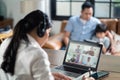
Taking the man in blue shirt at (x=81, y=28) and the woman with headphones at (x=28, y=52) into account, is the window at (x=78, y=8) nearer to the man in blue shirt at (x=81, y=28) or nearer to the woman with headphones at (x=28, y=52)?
the man in blue shirt at (x=81, y=28)

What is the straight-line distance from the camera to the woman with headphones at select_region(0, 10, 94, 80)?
138 centimetres

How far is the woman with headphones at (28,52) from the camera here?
1.38m

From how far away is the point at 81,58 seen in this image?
6.19ft

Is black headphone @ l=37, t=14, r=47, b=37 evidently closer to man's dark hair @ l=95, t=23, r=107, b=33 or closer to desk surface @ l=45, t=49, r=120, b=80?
desk surface @ l=45, t=49, r=120, b=80

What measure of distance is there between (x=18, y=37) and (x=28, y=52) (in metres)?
0.11

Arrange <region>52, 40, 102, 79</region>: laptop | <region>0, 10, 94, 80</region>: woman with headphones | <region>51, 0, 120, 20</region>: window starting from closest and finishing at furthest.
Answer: <region>0, 10, 94, 80</region>: woman with headphones → <region>52, 40, 102, 79</region>: laptop → <region>51, 0, 120, 20</region>: window

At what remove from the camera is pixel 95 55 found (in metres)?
1.84

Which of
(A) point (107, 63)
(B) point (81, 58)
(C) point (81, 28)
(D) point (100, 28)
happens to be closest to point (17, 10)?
(C) point (81, 28)

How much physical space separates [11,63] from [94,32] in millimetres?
2648

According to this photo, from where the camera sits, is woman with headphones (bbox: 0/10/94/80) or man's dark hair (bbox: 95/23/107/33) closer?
woman with headphones (bbox: 0/10/94/80)

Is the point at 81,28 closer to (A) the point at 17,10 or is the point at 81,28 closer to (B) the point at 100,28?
(B) the point at 100,28

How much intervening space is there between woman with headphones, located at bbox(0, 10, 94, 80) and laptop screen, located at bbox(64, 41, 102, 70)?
46 cm

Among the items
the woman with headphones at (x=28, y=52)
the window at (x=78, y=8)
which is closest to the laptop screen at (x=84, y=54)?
the woman with headphones at (x=28, y=52)

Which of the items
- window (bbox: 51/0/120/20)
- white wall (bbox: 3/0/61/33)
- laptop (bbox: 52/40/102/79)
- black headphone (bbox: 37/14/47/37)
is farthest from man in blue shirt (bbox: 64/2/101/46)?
black headphone (bbox: 37/14/47/37)
